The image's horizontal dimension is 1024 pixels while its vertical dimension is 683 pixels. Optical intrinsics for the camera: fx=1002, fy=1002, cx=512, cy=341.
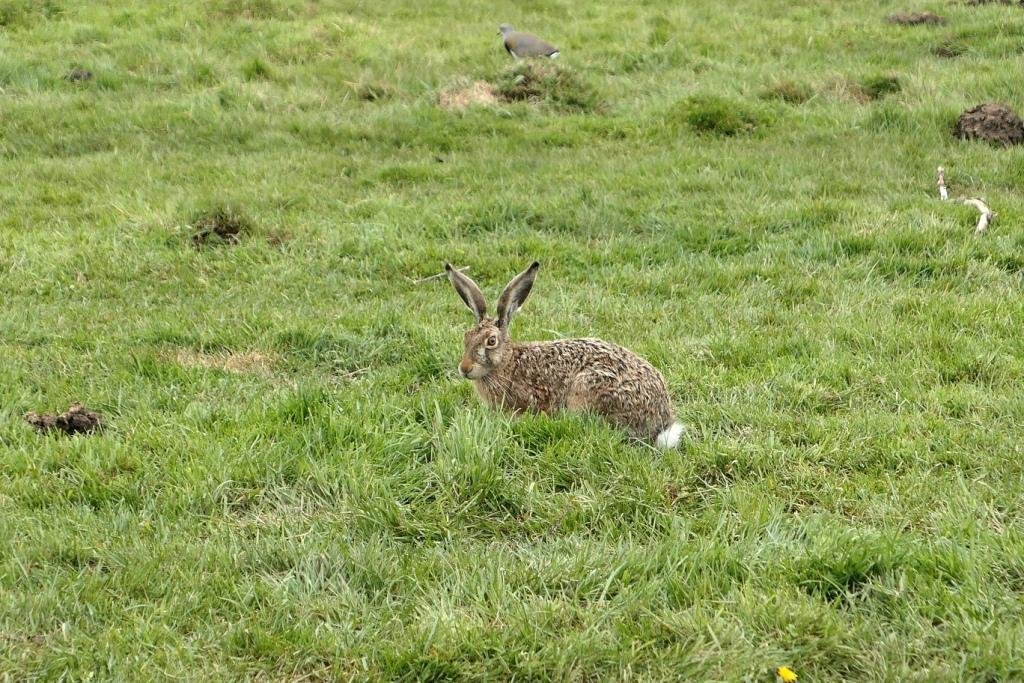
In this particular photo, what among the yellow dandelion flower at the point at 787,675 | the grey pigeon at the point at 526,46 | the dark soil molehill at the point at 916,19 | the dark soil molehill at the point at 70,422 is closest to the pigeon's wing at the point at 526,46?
the grey pigeon at the point at 526,46

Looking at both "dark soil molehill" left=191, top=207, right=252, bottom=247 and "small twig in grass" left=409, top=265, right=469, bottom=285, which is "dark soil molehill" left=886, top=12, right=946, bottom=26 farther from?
"dark soil molehill" left=191, top=207, right=252, bottom=247

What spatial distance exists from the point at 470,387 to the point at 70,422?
7.53 ft

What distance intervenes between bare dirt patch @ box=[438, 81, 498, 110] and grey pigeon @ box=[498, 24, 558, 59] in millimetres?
1118

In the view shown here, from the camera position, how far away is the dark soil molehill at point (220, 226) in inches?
364

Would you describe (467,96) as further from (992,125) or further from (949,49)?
(949,49)

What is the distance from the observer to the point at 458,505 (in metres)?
4.62

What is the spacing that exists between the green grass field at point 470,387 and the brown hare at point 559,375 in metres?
0.20

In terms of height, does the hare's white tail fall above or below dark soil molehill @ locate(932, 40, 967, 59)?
below

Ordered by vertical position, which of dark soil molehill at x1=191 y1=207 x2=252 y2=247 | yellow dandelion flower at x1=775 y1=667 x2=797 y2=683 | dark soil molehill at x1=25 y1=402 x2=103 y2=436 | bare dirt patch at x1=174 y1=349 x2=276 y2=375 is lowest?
bare dirt patch at x1=174 y1=349 x2=276 y2=375

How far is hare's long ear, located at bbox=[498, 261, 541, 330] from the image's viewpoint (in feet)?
18.9

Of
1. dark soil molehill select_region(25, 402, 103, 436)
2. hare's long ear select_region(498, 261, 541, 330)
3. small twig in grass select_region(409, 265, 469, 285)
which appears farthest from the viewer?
small twig in grass select_region(409, 265, 469, 285)

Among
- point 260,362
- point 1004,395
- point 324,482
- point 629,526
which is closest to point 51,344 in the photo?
point 260,362

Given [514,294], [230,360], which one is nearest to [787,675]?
[514,294]

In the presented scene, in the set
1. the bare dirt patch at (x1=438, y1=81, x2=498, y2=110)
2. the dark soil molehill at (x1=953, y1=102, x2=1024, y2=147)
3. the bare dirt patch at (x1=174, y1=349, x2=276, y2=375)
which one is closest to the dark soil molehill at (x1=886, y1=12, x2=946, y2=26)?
the dark soil molehill at (x1=953, y1=102, x2=1024, y2=147)
